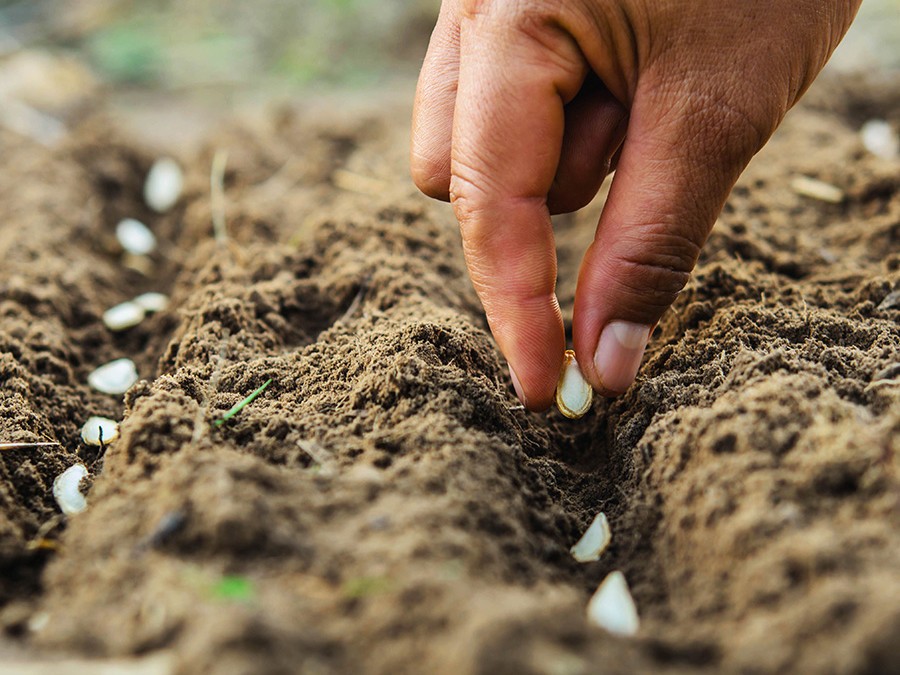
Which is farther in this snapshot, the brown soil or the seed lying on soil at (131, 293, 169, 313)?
the seed lying on soil at (131, 293, 169, 313)

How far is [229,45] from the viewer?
458 centimetres

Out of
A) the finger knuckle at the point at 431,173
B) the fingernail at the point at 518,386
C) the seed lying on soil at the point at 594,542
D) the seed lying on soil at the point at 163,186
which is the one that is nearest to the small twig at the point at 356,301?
the finger knuckle at the point at 431,173

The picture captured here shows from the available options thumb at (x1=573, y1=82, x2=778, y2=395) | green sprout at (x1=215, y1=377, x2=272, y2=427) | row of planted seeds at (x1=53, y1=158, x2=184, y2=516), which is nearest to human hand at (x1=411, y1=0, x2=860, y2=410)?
thumb at (x1=573, y1=82, x2=778, y2=395)

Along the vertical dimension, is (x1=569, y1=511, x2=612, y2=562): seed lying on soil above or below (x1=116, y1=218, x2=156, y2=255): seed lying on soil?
above

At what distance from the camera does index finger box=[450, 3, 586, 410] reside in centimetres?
136

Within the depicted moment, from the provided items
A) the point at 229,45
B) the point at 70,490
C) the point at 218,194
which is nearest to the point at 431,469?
the point at 70,490

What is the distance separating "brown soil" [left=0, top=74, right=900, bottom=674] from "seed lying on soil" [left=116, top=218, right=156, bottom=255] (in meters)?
0.24

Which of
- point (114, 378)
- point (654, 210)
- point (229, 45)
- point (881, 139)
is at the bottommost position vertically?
point (229, 45)

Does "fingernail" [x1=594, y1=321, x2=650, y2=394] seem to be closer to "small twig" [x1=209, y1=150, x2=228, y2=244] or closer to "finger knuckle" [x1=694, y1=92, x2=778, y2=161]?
"finger knuckle" [x1=694, y1=92, x2=778, y2=161]

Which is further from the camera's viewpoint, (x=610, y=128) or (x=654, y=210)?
(x=610, y=128)

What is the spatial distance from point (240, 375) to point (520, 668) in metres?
0.88

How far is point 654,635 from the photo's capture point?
3.22 ft

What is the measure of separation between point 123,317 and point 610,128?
1.30 metres

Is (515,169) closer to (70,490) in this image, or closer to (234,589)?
(234,589)
